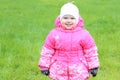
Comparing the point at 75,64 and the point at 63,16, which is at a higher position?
the point at 63,16

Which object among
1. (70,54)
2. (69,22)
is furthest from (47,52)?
(69,22)

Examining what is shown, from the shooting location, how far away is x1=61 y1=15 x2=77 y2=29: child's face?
5.23 m

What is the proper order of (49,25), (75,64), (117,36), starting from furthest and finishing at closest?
1. (49,25)
2. (117,36)
3. (75,64)

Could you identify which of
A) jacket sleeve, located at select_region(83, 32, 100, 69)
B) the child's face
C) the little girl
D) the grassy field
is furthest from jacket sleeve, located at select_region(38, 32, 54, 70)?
the grassy field

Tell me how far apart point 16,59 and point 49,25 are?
14.9 feet

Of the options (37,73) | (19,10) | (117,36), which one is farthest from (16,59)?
(19,10)

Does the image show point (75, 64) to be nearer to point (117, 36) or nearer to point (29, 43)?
point (29, 43)

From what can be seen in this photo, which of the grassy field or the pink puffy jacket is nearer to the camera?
the pink puffy jacket

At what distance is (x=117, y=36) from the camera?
1084 centimetres

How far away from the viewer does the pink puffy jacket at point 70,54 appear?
5203 mm

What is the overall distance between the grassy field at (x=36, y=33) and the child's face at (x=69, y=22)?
2.33 metres

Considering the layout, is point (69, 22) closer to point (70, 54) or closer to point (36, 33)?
point (70, 54)

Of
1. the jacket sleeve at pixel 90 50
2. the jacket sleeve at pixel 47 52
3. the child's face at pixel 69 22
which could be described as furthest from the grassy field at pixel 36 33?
the child's face at pixel 69 22

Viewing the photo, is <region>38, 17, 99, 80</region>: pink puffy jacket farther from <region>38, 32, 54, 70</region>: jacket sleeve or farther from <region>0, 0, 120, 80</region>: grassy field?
<region>0, 0, 120, 80</region>: grassy field
